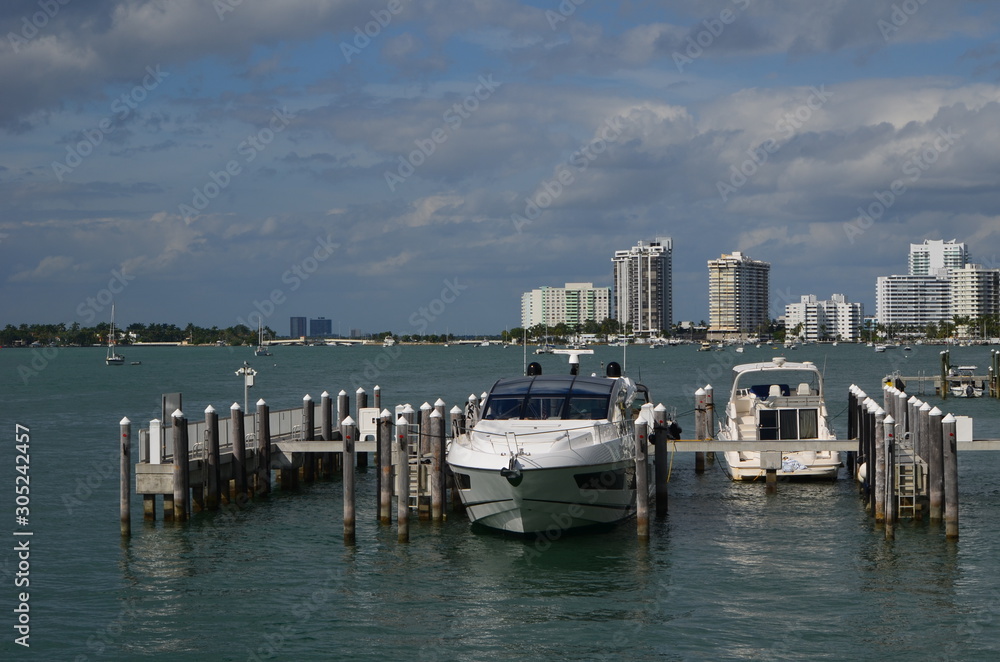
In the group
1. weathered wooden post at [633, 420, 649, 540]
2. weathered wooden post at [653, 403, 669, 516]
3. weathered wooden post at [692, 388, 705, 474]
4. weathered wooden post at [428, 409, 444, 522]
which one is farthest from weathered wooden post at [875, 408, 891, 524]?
weathered wooden post at [692, 388, 705, 474]

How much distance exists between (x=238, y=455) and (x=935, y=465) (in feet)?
55.9

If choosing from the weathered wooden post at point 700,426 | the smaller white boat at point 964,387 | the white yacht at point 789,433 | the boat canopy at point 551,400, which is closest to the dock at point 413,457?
the white yacht at point 789,433

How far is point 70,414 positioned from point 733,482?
154 feet

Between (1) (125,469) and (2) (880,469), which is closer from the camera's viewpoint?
(1) (125,469)

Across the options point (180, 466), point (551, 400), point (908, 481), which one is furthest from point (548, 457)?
point (908, 481)

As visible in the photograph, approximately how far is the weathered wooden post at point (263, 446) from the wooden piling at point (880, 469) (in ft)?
52.1

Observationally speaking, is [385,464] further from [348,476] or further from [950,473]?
[950,473]

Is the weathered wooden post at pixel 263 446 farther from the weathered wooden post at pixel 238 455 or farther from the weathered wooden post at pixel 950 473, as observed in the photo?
the weathered wooden post at pixel 950 473

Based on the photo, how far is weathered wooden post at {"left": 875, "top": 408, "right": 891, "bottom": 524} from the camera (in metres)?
24.4

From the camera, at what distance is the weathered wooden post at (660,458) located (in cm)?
2678

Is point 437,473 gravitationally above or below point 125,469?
below

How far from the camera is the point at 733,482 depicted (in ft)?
110

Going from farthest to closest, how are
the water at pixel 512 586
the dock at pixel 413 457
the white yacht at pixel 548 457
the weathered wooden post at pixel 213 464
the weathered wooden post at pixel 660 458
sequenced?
the weathered wooden post at pixel 213 464, the weathered wooden post at pixel 660 458, the dock at pixel 413 457, the white yacht at pixel 548 457, the water at pixel 512 586

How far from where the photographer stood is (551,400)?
1007 inches
